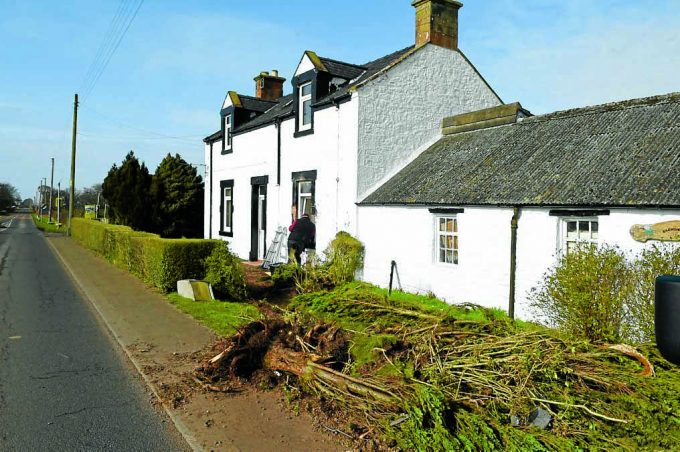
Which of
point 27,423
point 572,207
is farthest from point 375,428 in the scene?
point 572,207

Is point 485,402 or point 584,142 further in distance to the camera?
point 584,142

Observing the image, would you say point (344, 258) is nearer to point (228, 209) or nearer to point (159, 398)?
A: point (159, 398)

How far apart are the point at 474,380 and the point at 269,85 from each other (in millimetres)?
24759

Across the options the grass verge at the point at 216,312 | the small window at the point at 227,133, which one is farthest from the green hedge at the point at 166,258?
the small window at the point at 227,133

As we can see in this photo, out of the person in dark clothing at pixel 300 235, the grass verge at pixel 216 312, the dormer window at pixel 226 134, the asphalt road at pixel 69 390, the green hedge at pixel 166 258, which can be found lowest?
the asphalt road at pixel 69 390

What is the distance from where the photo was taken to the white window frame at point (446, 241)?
41.7 feet

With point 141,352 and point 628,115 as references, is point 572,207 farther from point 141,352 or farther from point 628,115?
point 141,352

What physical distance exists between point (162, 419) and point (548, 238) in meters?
7.56

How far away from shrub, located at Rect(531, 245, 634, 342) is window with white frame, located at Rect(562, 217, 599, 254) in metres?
1.49

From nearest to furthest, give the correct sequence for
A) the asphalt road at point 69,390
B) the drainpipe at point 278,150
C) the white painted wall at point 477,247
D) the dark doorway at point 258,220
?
the asphalt road at point 69,390
the white painted wall at point 477,247
the drainpipe at point 278,150
the dark doorway at point 258,220

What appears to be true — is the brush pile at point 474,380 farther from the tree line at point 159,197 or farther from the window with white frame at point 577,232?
the tree line at point 159,197

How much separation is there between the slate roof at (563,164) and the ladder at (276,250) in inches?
174

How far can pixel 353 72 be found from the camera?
18438mm

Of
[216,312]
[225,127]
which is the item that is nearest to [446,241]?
[216,312]
